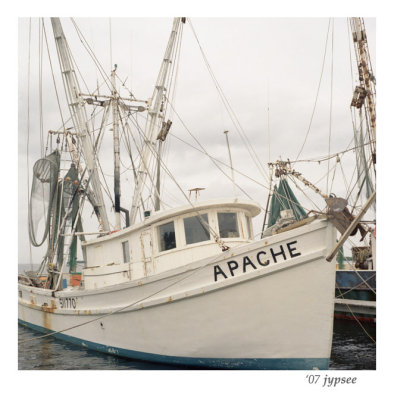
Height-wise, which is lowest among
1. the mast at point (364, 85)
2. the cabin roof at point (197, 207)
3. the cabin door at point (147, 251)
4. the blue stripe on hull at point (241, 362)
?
the blue stripe on hull at point (241, 362)

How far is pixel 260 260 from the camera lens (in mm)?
7684

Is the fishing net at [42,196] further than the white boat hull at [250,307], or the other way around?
the fishing net at [42,196]

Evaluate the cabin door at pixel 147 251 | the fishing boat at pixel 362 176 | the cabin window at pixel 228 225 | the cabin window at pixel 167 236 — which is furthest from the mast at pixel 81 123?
the fishing boat at pixel 362 176

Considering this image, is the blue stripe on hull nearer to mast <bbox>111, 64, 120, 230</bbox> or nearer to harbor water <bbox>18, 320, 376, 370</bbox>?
harbor water <bbox>18, 320, 376, 370</bbox>

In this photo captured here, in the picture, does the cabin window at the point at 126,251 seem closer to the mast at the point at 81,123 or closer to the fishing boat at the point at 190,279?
the fishing boat at the point at 190,279

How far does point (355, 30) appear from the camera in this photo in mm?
10102

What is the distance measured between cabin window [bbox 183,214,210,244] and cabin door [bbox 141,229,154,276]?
0.93m

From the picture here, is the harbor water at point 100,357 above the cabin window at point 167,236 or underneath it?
underneath

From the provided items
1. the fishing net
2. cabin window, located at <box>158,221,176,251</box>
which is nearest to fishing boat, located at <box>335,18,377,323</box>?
cabin window, located at <box>158,221,176,251</box>

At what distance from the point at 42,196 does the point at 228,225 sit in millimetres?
6684

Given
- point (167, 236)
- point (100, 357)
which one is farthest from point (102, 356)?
point (167, 236)

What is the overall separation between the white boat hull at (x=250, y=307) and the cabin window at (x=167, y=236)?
2.99ft

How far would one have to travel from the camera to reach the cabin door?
9.41 metres

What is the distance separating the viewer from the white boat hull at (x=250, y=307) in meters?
7.52
